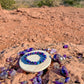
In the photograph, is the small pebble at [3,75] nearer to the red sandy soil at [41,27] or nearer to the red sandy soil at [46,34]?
the red sandy soil at [46,34]

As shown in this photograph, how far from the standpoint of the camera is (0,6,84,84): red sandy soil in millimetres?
3205

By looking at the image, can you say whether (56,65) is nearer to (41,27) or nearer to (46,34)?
(46,34)

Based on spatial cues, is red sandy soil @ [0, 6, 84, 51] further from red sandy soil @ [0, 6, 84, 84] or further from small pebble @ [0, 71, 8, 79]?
small pebble @ [0, 71, 8, 79]

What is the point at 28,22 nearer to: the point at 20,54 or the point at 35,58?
the point at 20,54

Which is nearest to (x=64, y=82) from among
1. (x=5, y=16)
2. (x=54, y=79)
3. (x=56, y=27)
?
(x=54, y=79)

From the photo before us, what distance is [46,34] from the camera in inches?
223

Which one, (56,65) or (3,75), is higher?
(56,65)

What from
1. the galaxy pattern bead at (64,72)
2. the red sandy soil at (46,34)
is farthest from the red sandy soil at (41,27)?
the galaxy pattern bead at (64,72)

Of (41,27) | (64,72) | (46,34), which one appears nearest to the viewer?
(64,72)

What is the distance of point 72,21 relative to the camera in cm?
670

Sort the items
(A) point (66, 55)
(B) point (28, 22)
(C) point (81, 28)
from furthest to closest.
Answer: (B) point (28, 22) → (C) point (81, 28) → (A) point (66, 55)

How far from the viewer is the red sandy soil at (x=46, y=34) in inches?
126

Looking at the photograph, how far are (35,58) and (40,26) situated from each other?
309 cm

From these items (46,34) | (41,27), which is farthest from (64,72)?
(41,27)
